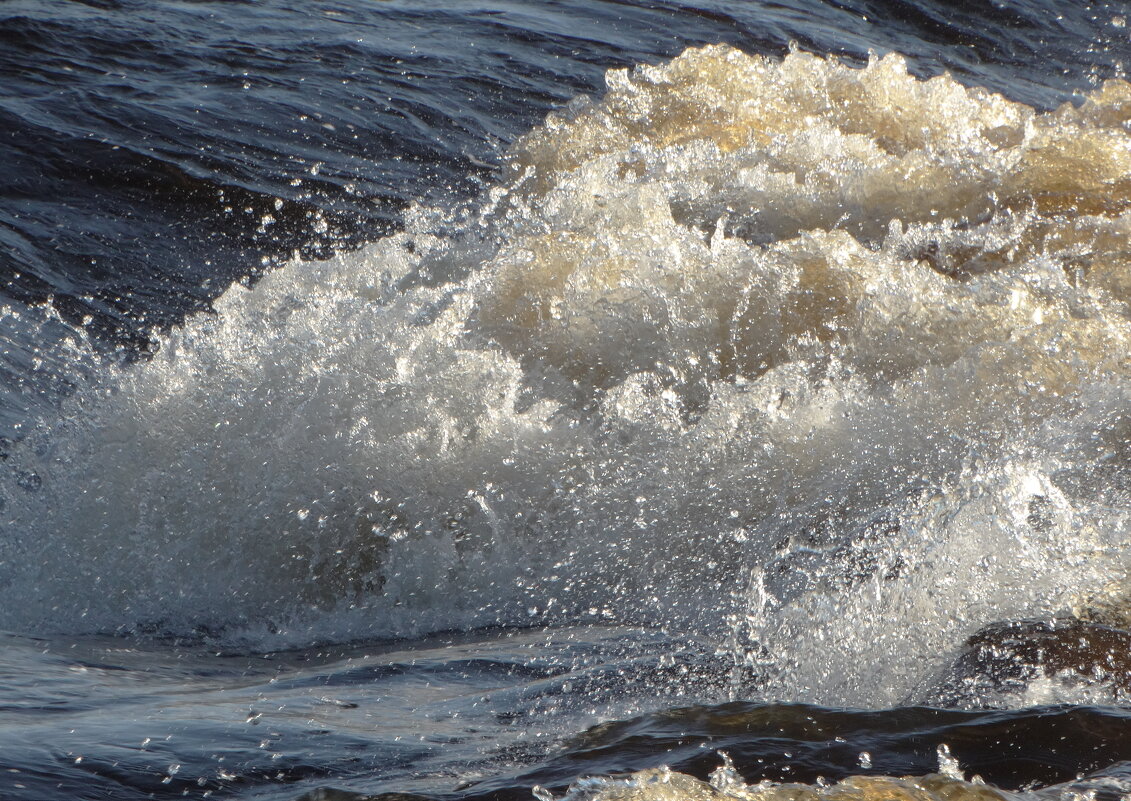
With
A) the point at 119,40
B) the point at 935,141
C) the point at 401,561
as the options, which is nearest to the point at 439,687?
the point at 401,561

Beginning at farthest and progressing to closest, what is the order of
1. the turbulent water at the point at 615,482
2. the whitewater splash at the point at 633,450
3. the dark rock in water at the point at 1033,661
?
the whitewater splash at the point at 633,450 < the dark rock in water at the point at 1033,661 < the turbulent water at the point at 615,482

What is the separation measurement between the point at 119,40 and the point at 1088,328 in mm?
5920

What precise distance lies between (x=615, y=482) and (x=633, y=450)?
124mm

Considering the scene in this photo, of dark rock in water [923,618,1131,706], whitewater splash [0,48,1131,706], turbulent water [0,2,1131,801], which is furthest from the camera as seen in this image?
whitewater splash [0,48,1131,706]

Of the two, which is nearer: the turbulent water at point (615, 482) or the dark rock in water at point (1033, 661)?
the turbulent water at point (615, 482)

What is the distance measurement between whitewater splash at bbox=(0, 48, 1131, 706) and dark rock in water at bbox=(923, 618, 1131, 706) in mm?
63

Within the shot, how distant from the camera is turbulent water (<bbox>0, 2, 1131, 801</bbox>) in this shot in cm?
199

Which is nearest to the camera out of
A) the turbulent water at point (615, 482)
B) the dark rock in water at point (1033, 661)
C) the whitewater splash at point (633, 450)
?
the turbulent water at point (615, 482)

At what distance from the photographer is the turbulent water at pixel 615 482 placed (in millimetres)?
1989

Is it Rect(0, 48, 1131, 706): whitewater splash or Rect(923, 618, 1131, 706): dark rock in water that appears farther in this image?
Rect(0, 48, 1131, 706): whitewater splash

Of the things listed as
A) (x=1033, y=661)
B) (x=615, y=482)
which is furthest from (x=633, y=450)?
(x=1033, y=661)

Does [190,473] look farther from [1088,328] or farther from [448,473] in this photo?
[1088,328]

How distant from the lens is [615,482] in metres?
3.19

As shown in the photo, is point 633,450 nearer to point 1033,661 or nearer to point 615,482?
point 615,482
